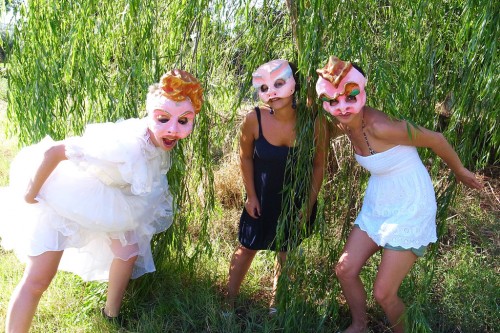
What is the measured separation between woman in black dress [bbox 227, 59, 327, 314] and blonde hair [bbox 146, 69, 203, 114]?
0.96 feet

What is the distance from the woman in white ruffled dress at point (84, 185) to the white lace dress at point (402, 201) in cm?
86

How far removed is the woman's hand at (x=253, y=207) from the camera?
108 inches

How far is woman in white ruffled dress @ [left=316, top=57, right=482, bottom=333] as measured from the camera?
225 cm

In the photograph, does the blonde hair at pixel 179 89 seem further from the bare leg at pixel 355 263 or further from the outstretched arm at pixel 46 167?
the bare leg at pixel 355 263

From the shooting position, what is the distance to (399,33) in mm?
2557

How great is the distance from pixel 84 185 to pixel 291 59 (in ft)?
3.91

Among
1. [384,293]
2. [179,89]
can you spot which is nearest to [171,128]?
[179,89]

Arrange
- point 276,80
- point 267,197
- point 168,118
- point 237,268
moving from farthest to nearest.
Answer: point 237,268 < point 267,197 < point 276,80 < point 168,118

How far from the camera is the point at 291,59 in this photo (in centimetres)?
278

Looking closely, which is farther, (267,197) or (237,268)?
(237,268)

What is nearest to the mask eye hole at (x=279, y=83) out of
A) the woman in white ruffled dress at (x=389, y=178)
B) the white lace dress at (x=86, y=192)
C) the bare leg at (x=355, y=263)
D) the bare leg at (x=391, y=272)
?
the woman in white ruffled dress at (x=389, y=178)

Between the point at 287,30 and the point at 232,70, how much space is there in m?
0.49

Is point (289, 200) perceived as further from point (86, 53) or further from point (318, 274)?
point (86, 53)

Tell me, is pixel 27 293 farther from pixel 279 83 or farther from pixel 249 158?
pixel 279 83
